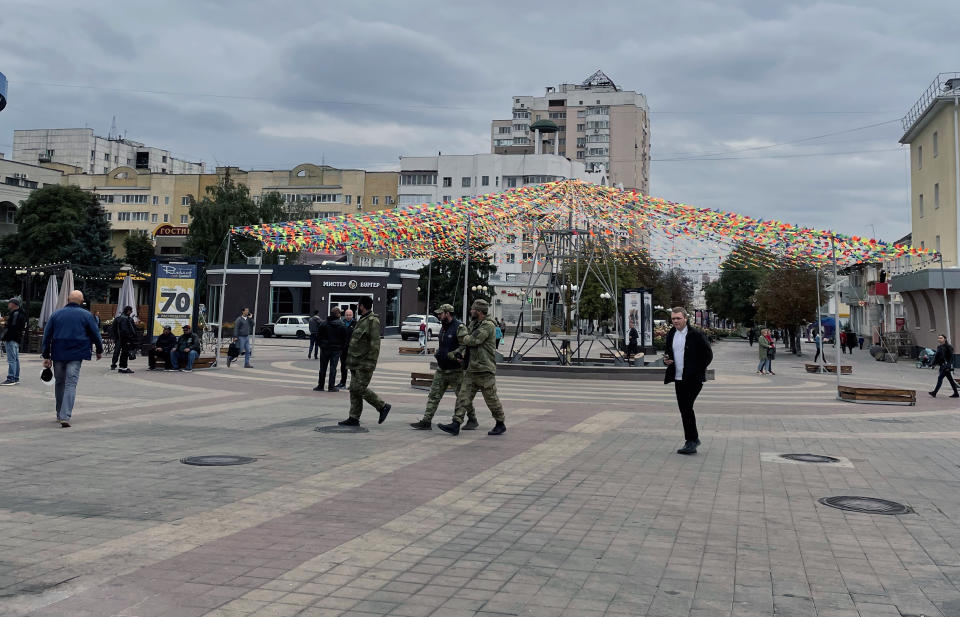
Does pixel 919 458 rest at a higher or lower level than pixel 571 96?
lower

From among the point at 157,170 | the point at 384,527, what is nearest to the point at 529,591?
the point at 384,527

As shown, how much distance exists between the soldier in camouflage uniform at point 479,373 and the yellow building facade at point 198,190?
85364 mm

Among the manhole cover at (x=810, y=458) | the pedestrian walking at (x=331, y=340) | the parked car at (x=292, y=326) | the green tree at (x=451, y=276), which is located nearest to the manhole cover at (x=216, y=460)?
the manhole cover at (x=810, y=458)

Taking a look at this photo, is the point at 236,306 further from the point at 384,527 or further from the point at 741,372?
the point at 384,527

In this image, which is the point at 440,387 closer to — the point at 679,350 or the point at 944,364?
the point at 679,350

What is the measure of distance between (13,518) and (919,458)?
9.70m

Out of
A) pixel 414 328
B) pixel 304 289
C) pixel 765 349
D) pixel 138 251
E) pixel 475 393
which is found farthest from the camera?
pixel 138 251

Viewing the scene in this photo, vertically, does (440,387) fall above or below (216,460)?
above

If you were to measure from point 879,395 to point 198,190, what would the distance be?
306 feet

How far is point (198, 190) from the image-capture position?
97.3 meters

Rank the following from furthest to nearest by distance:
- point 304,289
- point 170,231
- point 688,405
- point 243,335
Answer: point 170,231 → point 304,289 → point 243,335 → point 688,405

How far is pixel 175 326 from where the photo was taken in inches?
919

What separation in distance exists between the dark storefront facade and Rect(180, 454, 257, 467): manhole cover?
4850 cm

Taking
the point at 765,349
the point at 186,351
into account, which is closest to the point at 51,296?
the point at 186,351
